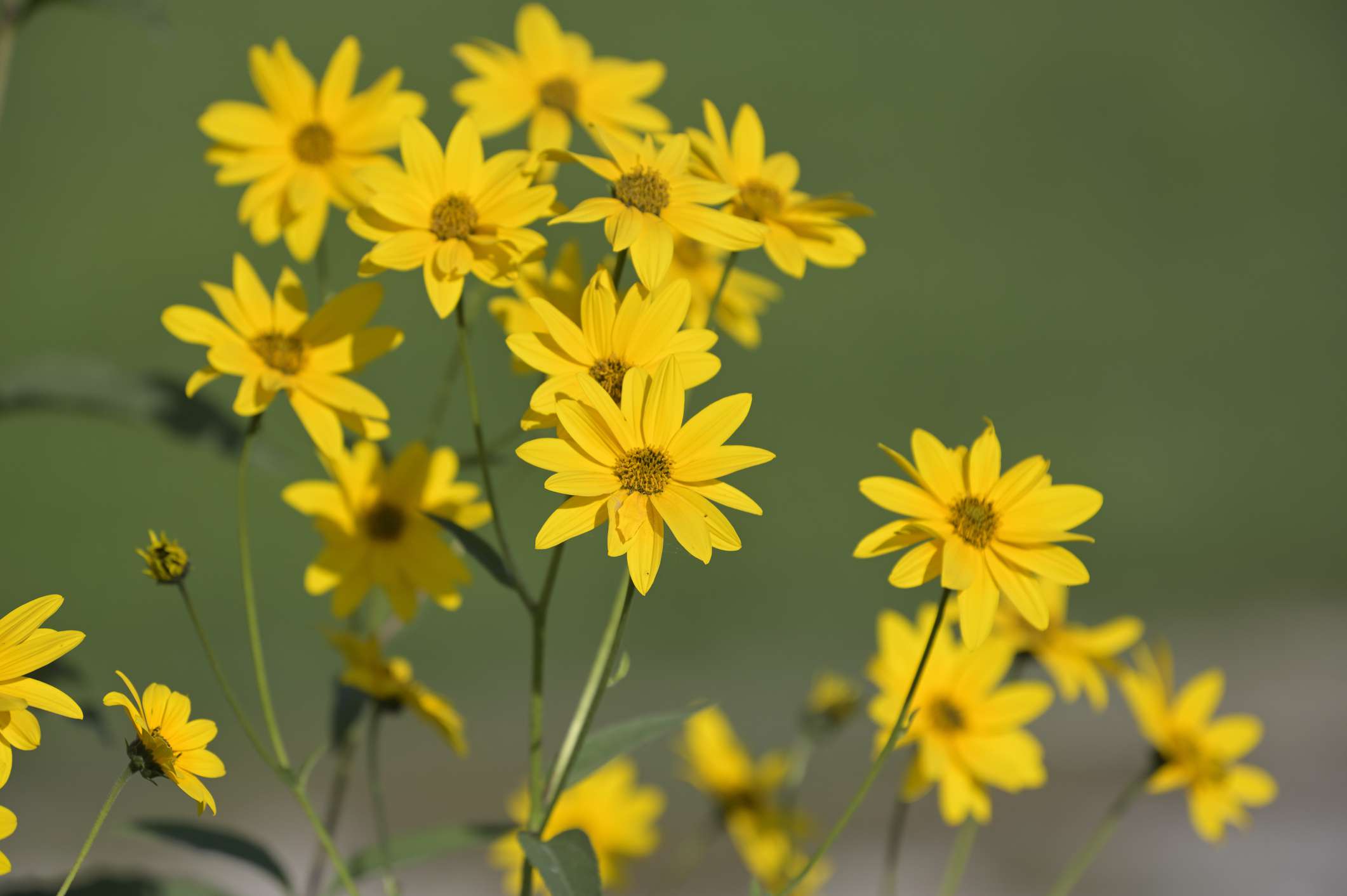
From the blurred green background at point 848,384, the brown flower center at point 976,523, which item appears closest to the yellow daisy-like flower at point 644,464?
the brown flower center at point 976,523

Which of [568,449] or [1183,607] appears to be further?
[1183,607]

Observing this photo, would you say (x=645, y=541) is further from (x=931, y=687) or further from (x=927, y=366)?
(x=927, y=366)

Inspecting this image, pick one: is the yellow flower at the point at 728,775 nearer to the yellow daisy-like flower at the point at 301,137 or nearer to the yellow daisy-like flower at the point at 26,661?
the yellow daisy-like flower at the point at 301,137

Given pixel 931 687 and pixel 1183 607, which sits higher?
pixel 1183 607

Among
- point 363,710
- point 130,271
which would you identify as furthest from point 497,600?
point 363,710

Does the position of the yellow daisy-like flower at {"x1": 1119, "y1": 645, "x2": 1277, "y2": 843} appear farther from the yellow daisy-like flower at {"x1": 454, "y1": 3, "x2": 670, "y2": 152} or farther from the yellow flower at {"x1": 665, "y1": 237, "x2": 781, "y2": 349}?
the yellow daisy-like flower at {"x1": 454, "y1": 3, "x2": 670, "y2": 152}

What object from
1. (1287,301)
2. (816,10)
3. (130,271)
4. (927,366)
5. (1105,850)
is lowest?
→ (1105,850)

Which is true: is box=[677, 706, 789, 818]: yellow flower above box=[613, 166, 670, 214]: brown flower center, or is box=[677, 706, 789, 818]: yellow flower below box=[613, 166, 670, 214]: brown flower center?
below

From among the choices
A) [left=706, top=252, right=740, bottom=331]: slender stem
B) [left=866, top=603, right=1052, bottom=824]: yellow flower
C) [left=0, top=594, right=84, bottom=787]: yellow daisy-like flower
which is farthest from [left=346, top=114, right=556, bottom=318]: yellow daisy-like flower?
[left=866, top=603, right=1052, bottom=824]: yellow flower
